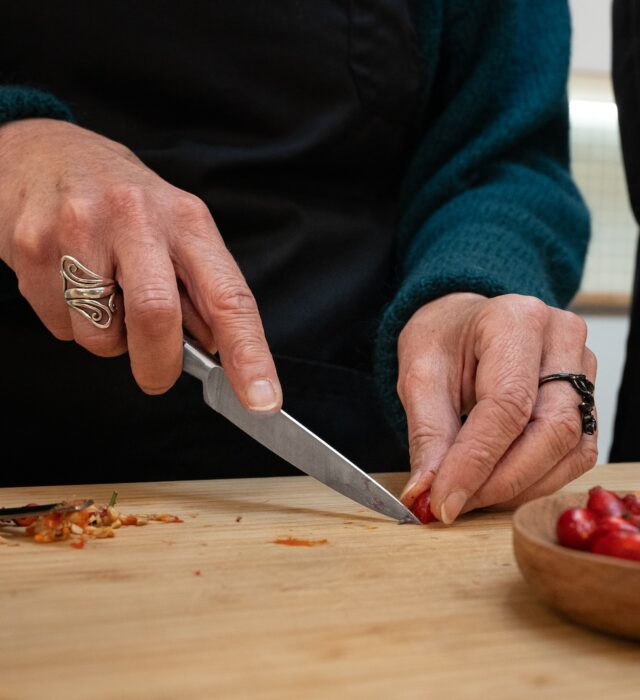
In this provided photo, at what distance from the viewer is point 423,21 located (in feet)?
3.92

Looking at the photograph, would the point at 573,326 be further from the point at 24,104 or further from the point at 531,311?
the point at 24,104

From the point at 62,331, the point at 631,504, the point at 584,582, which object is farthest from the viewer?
the point at 62,331

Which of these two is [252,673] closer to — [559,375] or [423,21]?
[559,375]

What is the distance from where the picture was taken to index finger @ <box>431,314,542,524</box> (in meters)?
0.77

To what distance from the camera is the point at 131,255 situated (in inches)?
28.3

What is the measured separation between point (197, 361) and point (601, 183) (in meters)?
2.46

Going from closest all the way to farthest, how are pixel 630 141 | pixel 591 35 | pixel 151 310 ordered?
pixel 151 310, pixel 630 141, pixel 591 35

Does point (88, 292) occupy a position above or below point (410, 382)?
above

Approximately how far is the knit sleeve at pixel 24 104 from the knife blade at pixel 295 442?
27 centimetres

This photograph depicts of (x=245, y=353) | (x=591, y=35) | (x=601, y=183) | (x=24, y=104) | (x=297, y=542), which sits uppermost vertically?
(x=24, y=104)

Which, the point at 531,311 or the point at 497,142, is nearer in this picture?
the point at 531,311

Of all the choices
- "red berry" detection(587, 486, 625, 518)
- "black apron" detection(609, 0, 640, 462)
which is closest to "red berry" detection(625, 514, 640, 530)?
"red berry" detection(587, 486, 625, 518)

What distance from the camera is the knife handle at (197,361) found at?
0.79m

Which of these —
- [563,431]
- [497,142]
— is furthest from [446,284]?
[497,142]
